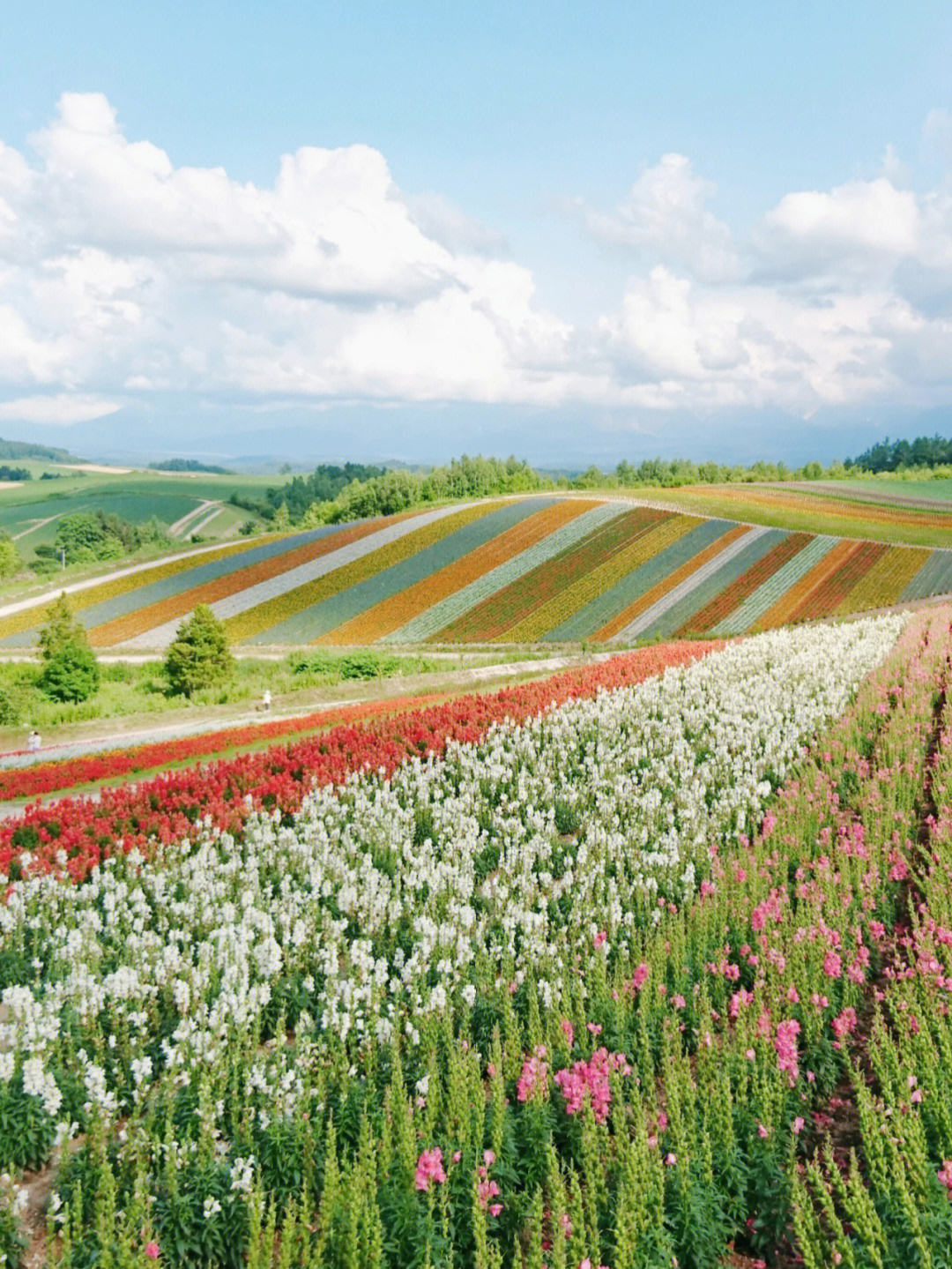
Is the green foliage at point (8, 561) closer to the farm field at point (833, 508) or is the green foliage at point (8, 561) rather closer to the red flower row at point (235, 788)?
the farm field at point (833, 508)

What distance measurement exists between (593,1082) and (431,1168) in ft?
4.94

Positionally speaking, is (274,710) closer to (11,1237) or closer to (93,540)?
(11,1237)

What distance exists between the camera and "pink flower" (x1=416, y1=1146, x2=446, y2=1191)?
19.3ft

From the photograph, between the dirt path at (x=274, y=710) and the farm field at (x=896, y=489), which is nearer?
the dirt path at (x=274, y=710)

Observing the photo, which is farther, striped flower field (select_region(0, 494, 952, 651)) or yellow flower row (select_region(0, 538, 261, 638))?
yellow flower row (select_region(0, 538, 261, 638))

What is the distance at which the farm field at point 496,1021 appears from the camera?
5902 mm

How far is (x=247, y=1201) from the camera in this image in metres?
5.97

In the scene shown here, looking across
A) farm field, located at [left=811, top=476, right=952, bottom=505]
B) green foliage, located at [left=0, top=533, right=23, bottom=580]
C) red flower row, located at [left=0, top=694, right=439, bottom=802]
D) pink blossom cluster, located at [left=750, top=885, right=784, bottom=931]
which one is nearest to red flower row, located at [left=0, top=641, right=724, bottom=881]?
red flower row, located at [left=0, top=694, right=439, bottom=802]

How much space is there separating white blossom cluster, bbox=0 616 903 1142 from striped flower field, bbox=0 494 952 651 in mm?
28233

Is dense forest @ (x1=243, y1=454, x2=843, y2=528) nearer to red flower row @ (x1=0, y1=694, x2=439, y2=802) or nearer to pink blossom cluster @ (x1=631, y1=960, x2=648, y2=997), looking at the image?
red flower row @ (x1=0, y1=694, x2=439, y2=802)

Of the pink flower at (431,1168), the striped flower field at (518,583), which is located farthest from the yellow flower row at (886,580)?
the pink flower at (431,1168)

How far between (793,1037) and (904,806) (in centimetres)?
621

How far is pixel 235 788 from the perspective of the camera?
15602 millimetres

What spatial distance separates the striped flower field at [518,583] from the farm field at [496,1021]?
31302 millimetres
